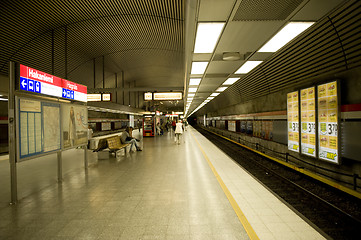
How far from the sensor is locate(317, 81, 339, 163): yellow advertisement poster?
4723mm

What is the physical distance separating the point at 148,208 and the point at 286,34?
5.04m

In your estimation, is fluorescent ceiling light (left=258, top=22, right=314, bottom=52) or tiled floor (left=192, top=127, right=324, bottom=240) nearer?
tiled floor (left=192, top=127, right=324, bottom=240)

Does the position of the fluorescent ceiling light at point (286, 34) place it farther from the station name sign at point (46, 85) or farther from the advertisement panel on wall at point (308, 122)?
the station name sign at point (46, 85)

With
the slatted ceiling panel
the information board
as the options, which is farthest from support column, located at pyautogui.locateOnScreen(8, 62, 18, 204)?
the slatted ceiling panel

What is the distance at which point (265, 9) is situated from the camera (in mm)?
3262

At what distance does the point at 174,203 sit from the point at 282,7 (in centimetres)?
420

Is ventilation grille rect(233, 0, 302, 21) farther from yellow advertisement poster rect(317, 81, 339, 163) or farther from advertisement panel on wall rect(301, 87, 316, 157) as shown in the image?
advertisement panel on wall rect(301, 87, 316, 157)

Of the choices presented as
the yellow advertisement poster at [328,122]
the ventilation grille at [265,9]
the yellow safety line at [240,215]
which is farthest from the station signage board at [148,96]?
the yellow advertisement poster at [328,122]

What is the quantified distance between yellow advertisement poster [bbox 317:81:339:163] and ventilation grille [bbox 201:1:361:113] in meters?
0.52

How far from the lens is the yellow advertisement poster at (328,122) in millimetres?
4723

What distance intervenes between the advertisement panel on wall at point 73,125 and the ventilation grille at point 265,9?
501 centimetres

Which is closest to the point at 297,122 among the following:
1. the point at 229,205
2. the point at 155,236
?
the point at 229,205

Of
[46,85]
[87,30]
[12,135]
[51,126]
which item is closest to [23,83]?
[46,85]

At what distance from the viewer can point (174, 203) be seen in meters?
3.41
